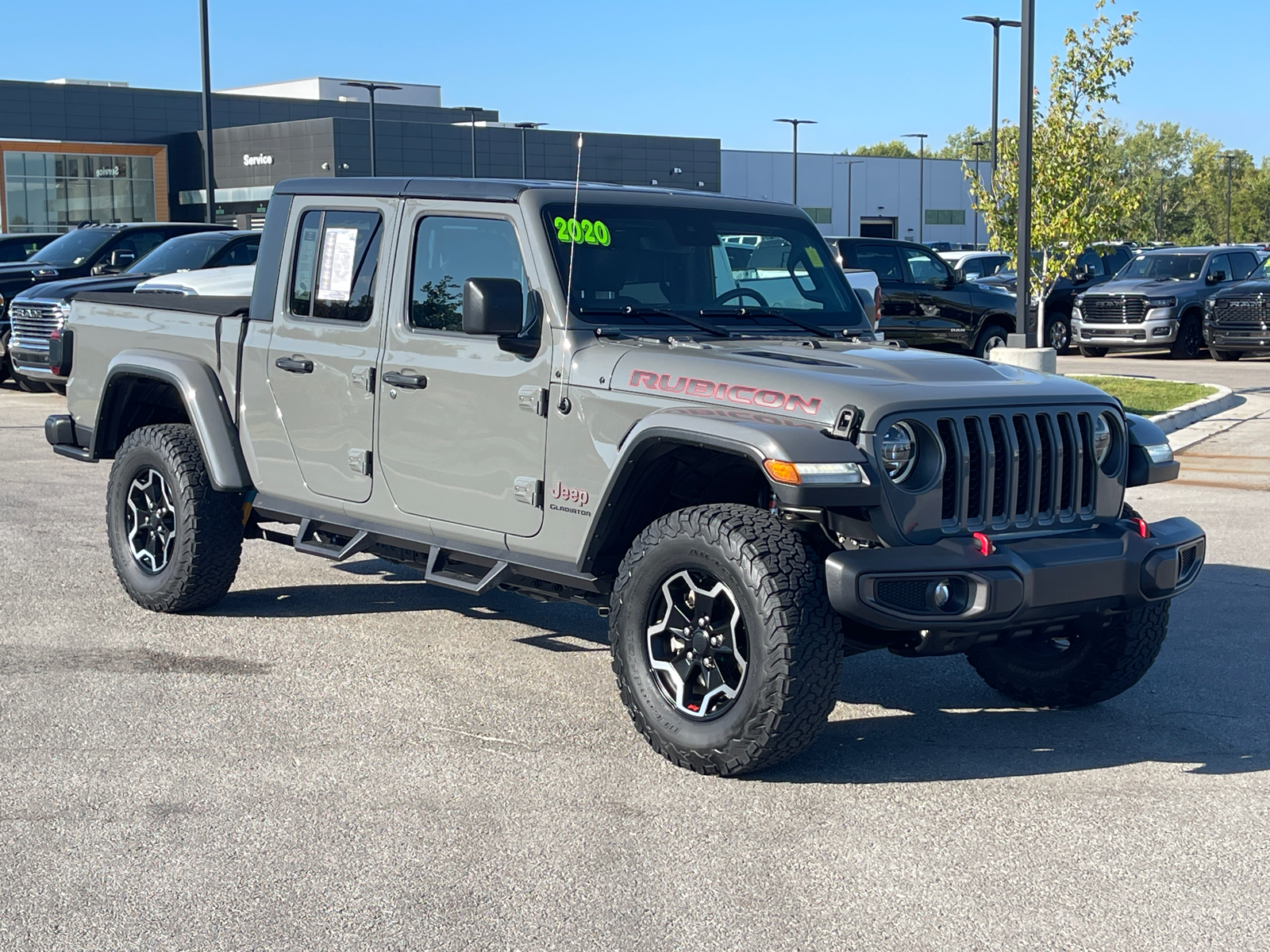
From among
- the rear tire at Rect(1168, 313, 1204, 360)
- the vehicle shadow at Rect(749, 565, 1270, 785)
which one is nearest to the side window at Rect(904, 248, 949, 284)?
the rear tire at Rect(1168, 313, 1204, 360)

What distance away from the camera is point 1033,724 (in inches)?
230

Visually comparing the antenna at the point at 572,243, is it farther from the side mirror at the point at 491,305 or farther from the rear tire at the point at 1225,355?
the rear tire at the point at 1225,355

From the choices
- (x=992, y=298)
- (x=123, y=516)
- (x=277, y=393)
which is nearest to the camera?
(x=277, y=393)

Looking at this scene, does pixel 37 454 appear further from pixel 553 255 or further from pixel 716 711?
pixel 716 711

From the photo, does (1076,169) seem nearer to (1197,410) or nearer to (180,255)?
(1197,410)

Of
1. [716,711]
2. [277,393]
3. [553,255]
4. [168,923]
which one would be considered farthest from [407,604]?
[168,923]

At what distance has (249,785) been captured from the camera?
4988 mm

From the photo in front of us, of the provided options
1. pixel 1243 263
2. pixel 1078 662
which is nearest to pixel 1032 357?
pixel 1078 662

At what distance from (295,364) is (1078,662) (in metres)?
3.49

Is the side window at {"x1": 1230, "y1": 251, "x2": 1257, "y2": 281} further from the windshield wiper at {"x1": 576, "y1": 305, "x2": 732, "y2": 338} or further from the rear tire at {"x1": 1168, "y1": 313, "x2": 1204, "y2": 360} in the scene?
the windshield wiper at {"x1": 576, "y1": 305, "x2": 732, "y2": 338}

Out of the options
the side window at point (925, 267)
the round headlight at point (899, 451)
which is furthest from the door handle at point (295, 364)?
the side window at point (925, 267)

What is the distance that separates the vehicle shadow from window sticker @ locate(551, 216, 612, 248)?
2.05 meters

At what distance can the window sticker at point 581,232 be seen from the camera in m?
5.95

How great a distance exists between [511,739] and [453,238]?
A: 2.06 m
